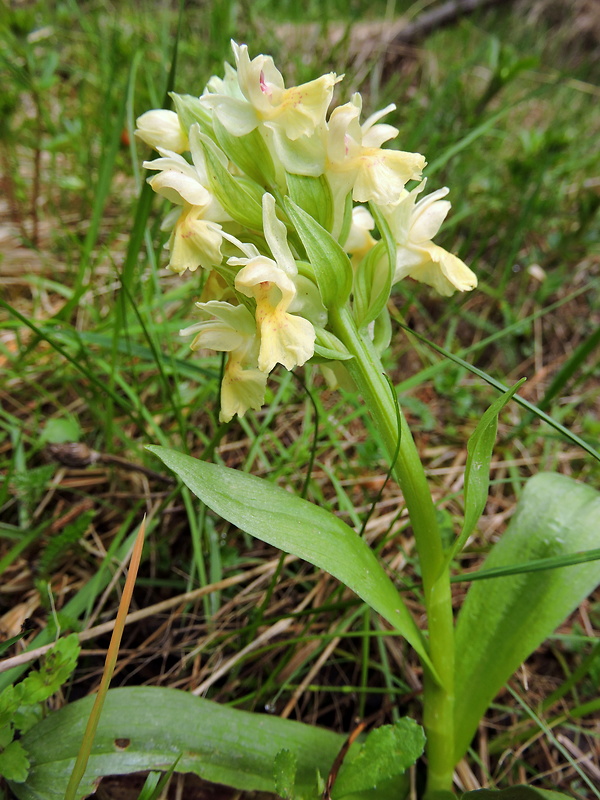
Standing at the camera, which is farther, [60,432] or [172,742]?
[60,432]

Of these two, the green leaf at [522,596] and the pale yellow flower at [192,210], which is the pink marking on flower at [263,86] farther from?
the green leaf at [522,596]

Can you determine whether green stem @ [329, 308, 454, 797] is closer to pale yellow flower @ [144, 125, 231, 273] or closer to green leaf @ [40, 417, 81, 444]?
pale yellow flower @ [144, 125, 231, 273]

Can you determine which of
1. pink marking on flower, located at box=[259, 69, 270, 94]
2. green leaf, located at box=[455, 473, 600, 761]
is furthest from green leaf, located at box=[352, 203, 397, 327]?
green leaf, located at box=[455, 473, 600, 761]

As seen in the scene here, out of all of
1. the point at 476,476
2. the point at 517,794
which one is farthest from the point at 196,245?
the point at 517,794

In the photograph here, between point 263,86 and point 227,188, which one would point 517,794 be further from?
point 263,86

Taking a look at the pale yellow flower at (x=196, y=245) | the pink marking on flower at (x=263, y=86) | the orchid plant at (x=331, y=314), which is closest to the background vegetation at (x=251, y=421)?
the orchid plant at (x=331, y=314)

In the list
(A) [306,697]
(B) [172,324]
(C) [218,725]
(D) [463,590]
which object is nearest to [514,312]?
(D) [463,590]
